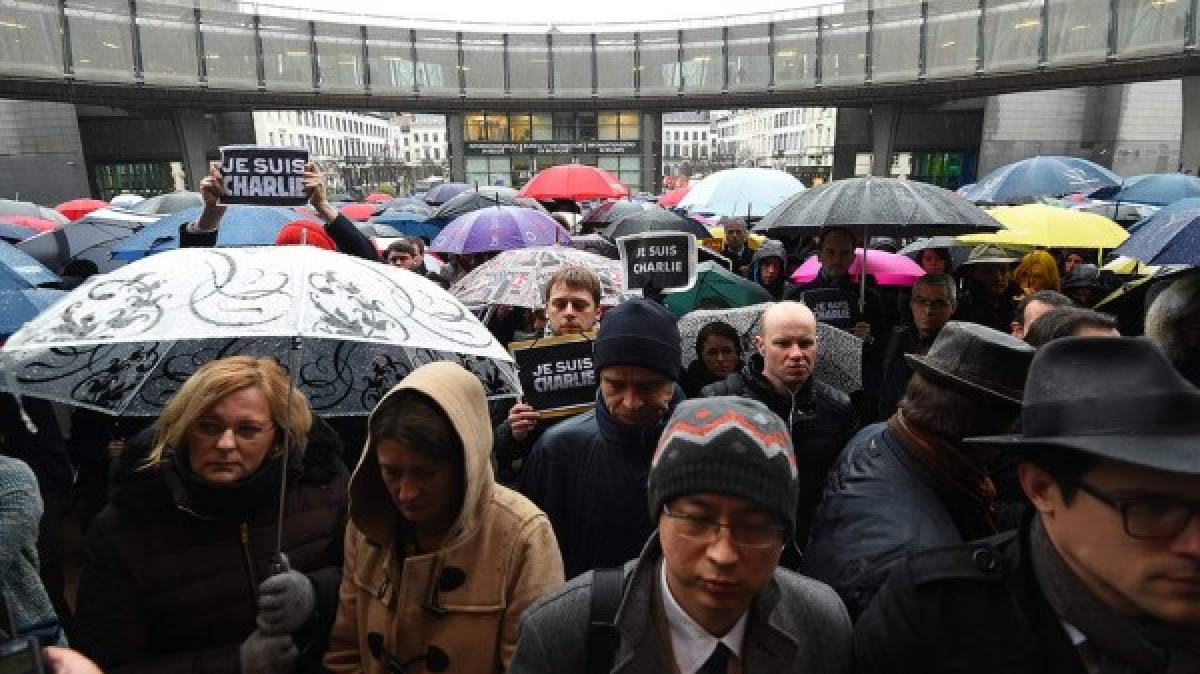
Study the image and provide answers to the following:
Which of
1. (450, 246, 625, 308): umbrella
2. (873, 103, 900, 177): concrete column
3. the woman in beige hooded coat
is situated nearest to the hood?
the woman in beige hooded coat

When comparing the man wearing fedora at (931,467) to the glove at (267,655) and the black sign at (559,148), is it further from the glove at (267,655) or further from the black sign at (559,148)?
the black sign at (559,148)

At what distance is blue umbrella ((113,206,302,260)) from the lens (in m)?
5.74

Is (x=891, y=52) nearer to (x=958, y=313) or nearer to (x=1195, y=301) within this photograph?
(x=958, y=313)

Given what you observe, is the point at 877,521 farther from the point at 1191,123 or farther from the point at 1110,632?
the point at 1191,123

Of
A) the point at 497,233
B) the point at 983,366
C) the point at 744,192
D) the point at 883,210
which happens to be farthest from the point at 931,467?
the point at 744,192

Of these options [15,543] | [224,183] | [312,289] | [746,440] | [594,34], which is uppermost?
[594,34]

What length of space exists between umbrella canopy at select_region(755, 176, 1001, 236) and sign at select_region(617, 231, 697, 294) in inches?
30.5

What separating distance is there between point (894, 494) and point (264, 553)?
6.68 feet

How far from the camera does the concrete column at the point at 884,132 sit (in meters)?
33.8

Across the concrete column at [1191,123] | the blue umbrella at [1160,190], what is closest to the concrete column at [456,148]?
the concrete column at [1191,123]

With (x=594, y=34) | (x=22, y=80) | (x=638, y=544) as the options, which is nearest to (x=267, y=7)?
(x=22, y=80)

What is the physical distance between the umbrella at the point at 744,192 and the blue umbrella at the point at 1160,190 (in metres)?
7.54

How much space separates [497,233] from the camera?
24.6 ft

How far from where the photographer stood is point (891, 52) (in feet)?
99.1
